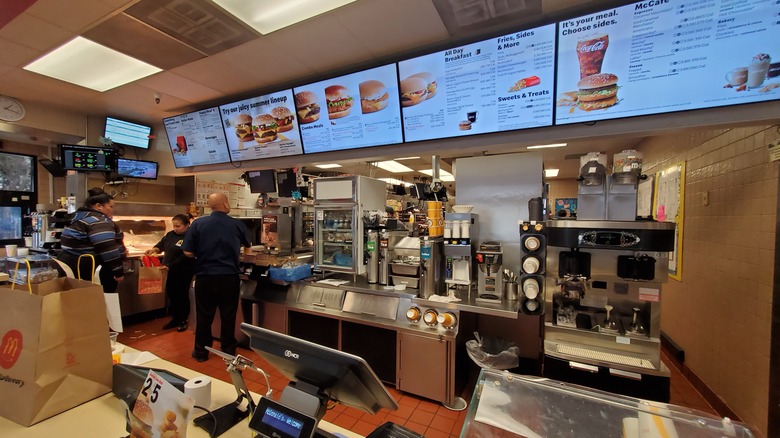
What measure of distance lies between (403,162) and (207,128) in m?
3.47

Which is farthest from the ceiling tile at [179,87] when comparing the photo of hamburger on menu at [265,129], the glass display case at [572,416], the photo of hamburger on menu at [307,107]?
the glass display case at [572,416]

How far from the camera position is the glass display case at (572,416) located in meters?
0.92

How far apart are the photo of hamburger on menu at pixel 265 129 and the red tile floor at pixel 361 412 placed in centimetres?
253

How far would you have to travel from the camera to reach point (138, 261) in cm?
462

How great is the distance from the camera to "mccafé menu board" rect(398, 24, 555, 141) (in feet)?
8.07

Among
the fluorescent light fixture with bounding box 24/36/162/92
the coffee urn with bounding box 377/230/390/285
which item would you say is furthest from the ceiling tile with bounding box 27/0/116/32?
the coffee urn with bounding box 377/230/390/285

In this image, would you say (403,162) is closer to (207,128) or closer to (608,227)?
(207,128)

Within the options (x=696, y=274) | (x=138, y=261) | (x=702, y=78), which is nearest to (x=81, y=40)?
(x=138, y=261)

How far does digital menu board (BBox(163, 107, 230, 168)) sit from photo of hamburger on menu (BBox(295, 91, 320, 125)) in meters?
1.31

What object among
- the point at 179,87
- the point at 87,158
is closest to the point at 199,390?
the point at 179,87

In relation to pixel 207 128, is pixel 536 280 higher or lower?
lower

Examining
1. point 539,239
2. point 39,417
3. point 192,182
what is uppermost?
point 192,182

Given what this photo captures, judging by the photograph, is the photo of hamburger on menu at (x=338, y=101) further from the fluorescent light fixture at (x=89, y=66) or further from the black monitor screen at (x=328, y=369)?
the black monitor screen at (x=328, y=369)

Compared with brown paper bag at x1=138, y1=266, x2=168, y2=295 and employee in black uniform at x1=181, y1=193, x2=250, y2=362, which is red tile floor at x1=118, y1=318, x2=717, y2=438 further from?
brown paper bag at x1=138, y1=266, x2=168, y2=295
